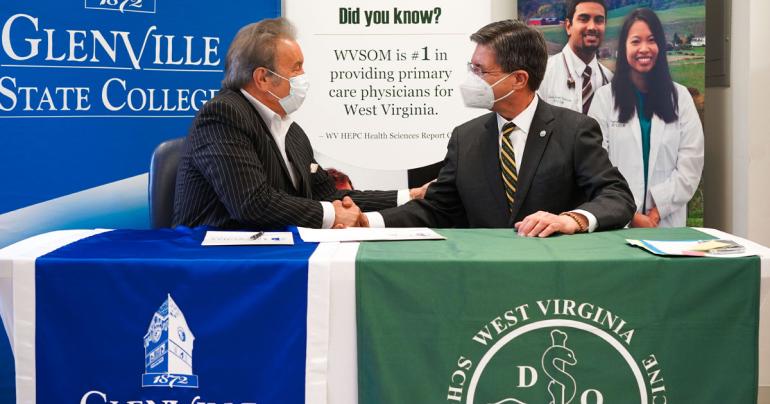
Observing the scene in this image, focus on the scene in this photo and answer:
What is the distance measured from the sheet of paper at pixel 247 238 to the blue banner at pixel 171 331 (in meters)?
0.22

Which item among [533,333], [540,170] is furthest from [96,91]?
[533,333]

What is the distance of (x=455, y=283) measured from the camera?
220 centimetres

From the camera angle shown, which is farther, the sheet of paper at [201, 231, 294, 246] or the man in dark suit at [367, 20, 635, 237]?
the man in dark suit at [367, 20, 635, 237]

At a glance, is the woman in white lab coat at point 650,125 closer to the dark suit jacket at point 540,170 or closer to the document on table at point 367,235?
the dark suit jacket at point 540,170

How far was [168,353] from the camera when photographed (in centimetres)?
220

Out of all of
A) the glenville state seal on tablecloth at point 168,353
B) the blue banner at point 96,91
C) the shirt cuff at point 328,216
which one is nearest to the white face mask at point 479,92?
the shirt cuff at point 328,216

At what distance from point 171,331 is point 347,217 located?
1.06m

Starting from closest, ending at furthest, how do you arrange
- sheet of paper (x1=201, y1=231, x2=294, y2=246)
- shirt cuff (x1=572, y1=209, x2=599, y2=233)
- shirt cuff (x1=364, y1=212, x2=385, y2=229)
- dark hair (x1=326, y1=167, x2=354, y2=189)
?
1. sheet of paper (x1=201, y1=231, x2=294, y2=246)
2. shirt cuff (x1=572, y1=209, x2=599, y2=233)
3. shirt cuff (x1=364, y1=212, x2=385, y2=229)
4. dark hair (x1=326, y1=167, x2=354, y2=189)

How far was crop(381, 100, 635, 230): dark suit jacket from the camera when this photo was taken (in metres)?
3.04

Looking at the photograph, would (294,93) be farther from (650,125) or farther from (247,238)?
(650,125)

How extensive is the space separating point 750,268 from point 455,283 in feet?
2.37

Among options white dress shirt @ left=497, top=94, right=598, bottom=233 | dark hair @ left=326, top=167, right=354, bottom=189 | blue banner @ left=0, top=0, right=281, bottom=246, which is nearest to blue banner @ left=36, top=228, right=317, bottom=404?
white dress shirt @ left=497, top=94, right=598, bottom=233

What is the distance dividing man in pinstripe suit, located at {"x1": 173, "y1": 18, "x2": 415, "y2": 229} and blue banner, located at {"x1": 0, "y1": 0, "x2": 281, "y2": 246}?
85 centimetres

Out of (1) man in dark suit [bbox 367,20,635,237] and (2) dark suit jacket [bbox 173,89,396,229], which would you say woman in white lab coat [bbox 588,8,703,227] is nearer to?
(1) man in dark suit [bbox 367,20,635,237]
